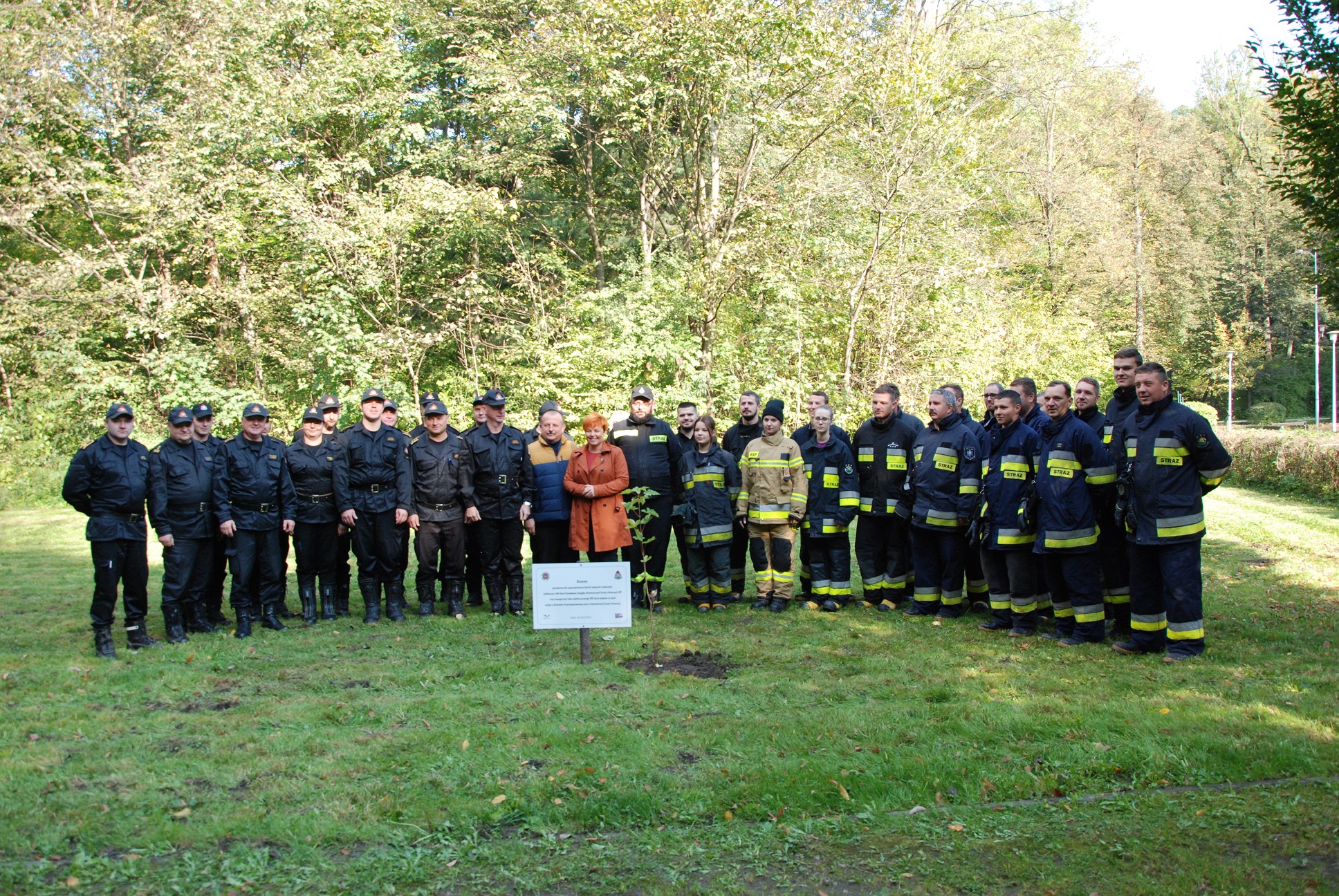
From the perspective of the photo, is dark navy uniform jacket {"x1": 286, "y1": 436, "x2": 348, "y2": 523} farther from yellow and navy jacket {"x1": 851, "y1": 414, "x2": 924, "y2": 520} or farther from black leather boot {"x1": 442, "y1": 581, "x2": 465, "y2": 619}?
yellow and navy jacket {"x1": 851, "y1": 414, "x2": 924, "y2": 520}

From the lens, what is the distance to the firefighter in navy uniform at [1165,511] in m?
6.85

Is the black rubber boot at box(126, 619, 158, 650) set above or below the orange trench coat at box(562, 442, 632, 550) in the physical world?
below

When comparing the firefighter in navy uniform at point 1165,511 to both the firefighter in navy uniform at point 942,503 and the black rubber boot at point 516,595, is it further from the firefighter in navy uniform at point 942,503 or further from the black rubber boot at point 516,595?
the black rubber boot at point 516,595

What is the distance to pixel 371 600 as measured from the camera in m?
9.25

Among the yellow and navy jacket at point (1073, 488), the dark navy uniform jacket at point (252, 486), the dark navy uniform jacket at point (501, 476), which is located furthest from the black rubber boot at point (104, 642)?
the yellow and navy jacket at point (1073, 488)

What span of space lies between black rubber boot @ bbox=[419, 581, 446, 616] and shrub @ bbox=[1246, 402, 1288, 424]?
51835 mm

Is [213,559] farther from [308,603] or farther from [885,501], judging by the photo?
[885,501]

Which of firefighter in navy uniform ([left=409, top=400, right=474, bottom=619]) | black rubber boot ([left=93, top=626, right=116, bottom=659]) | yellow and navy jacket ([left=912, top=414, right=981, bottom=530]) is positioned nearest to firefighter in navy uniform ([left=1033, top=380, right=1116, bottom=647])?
yellow and navy jacket ([left=912, top=414, right=981, bottom=530])

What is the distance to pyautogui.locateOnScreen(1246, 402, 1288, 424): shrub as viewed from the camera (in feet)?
162

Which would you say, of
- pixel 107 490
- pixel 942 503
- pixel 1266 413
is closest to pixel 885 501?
pixel 942 503

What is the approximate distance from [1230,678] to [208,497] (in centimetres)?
847

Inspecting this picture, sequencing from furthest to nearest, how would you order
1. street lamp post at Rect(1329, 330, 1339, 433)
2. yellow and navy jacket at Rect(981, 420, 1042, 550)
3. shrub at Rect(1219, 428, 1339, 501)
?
street lamp post at Rect(1329, 330, 1339, 433)
shrub at Rect(1219, 428, 1339, 501)
yellow and navy jacket at Rect(981, 420, 1042, 550)

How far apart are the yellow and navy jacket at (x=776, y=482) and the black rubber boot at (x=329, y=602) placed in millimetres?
4338

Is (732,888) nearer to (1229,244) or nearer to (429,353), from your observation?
(429,353)
